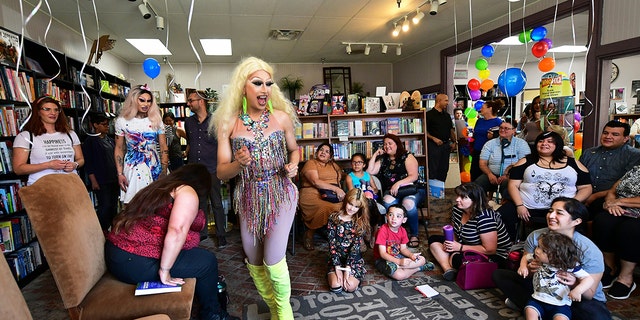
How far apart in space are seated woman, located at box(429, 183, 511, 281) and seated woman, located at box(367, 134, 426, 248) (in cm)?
76

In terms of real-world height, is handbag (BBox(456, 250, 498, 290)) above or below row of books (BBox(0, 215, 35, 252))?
below

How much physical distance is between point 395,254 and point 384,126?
217 cm

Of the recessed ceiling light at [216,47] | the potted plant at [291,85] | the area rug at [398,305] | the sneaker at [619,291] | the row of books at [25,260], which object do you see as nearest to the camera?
the area rug at [398,305]

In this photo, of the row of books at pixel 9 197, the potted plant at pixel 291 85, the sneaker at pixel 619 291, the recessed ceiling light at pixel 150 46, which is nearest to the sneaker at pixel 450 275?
the sneaker at pixel 619 291

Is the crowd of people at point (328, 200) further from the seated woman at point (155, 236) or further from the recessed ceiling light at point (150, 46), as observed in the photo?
the recessed ceiling light at point (150, 46)

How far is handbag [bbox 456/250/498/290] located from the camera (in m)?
2.58

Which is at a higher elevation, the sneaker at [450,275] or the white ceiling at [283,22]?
the white ceiling at [283,22]

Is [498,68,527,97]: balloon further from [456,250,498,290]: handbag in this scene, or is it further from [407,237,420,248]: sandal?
[456,250,498,290]: handbag

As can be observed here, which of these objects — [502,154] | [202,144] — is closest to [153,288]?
[202,144]

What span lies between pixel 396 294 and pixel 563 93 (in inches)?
135

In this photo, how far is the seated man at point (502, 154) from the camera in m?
3.64

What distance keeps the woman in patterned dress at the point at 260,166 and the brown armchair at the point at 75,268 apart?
0.43 m

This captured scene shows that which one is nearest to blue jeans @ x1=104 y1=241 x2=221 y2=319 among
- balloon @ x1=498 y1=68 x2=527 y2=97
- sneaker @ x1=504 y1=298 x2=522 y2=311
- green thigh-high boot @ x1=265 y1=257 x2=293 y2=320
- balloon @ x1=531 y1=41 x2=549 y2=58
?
green thigh-high boot @ x1=265 y1=257 x2=293 y2=320

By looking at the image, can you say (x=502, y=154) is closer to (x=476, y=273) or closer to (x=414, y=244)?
(x=414, y=244)
